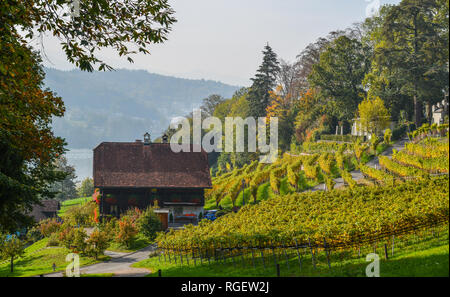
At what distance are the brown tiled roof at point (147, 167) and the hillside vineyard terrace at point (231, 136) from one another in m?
1.57

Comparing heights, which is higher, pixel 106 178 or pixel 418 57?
pixel 418 57

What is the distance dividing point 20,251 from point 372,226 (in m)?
20.2

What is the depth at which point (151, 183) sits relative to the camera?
37844 millimetres

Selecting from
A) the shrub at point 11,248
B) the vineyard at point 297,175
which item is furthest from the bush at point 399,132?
the shrub at point 11,248

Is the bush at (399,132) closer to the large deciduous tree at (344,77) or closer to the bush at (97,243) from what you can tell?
the large deciduous tree at (344,77)

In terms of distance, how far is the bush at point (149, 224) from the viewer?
1220 inches

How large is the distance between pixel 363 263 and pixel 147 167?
30.1m

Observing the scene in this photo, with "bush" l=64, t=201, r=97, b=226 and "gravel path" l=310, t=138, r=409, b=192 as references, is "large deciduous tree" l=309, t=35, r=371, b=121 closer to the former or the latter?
"gravel path" l=310, t=138, r=409, b=192

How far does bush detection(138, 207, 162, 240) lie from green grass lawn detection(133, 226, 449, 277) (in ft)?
44.1

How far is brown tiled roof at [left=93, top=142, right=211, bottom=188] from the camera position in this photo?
37.7 metres
